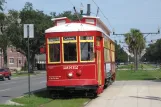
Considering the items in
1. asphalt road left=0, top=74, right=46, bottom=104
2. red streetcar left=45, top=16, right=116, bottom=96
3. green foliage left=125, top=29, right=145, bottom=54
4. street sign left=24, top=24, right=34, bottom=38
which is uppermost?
green foliage left=125, top=29, right=145, bottom=54

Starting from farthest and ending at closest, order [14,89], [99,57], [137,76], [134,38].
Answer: [134,38] < [137,76] < [14,89] < [99,57]

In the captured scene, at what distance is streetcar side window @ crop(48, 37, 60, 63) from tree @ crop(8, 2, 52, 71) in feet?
194

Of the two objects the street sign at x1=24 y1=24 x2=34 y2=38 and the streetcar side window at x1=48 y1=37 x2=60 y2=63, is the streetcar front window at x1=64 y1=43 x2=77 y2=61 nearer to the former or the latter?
the streetcar side window at x1=48 y1=37 x2=60 y2=63

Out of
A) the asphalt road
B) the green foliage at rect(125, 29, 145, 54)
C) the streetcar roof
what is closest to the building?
the green foliage at rect(125, 29, 145, 54)

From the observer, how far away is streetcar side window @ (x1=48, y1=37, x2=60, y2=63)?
18.1 metres

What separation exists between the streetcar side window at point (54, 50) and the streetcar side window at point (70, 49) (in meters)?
0.30

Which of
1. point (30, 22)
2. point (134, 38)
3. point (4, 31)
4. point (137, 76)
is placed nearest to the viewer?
point (137, 76)

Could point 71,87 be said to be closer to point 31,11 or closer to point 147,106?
point 147,106

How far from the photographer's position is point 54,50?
59.7 ft

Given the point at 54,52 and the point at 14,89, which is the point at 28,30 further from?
the point at 14,89

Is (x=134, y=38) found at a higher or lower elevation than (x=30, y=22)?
lower

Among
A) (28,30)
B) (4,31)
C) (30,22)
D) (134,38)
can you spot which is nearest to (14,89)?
(28,30)

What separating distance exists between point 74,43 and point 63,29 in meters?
0.86

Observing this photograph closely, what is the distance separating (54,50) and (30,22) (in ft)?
198
